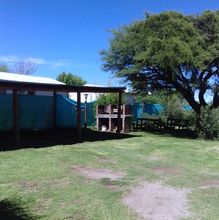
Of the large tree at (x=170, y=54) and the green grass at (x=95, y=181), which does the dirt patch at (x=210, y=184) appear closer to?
the green grass at (x=95, y=181)

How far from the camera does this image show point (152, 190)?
26.5 ft

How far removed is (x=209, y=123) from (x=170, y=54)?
356 centimetres

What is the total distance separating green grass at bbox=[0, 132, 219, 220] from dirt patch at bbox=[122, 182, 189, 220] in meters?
0.17

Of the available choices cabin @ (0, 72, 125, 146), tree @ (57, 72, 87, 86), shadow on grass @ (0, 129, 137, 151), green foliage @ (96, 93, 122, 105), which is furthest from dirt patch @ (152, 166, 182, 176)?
tree @ (57, 72, 87, 86)

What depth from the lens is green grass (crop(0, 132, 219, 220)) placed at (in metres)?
6.70

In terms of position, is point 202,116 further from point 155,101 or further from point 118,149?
point 155,101

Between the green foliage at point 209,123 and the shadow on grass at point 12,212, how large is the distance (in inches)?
507

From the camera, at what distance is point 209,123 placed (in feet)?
60.7

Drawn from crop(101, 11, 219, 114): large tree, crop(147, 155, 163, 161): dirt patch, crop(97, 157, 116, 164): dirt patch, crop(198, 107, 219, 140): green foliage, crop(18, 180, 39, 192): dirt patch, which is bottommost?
crop(18, 180, 39, 192): dirt patch

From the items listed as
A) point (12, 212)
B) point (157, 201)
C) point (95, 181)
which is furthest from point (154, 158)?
point (12, 212)

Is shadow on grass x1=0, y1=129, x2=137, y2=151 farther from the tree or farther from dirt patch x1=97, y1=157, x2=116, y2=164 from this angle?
the tree

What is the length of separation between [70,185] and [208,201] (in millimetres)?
2735

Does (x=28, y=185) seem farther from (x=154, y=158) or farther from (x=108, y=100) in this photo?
(x=108, y=100)

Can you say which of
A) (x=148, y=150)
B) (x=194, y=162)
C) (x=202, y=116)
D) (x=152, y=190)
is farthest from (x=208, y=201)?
(x=202, y=116)
